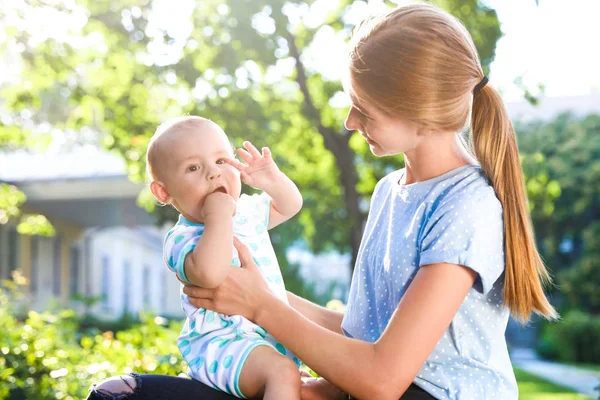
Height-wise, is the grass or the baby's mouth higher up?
the baby's mouth

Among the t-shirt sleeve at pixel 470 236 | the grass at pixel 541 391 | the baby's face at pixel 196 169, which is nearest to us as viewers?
the t-shirt sleeve at pixel 470 236

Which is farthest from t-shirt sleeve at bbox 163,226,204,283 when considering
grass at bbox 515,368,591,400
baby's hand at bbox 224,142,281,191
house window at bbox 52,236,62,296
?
house window at bbox 52,236,62,296

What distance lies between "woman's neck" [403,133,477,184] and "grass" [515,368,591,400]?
9.86 metres

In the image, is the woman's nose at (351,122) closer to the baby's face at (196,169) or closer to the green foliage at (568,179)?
the baby's face at (196,169)

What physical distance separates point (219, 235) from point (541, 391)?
11.7 m

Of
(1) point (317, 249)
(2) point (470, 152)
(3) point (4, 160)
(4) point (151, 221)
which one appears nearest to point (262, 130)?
(1) point (317, 249)

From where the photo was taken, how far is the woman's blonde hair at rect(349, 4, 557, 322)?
→ 196 centimetres

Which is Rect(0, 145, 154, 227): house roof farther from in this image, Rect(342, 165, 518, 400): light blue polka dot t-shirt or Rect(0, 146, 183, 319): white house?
Rect(342, 165, 518, 400): light blue polka dot t-shirt

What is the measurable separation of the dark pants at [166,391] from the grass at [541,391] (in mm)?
9877

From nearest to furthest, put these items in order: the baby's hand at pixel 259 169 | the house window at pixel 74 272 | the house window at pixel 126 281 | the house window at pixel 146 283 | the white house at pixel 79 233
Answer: the baby's hand at pixel 259 169 < the white house at pixel 79 233 < the house window at pixel 74 272 < the house window at pixel 126 281 < the house window at pixel 146 283

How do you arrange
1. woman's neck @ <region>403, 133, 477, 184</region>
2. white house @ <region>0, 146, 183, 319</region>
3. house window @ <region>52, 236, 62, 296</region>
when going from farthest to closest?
house window @ <region>52, 236, 62, 296</region>
white house @ <region>0, 146, 183, 319</region>
woman's neck @ <region>403, 133, 477, 184</region>

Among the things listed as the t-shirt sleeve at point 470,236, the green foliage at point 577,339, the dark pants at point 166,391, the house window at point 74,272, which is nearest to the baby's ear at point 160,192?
the dark pants at point 166,391

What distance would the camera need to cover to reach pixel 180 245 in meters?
2.18

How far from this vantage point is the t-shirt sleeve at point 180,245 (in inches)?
84.3
